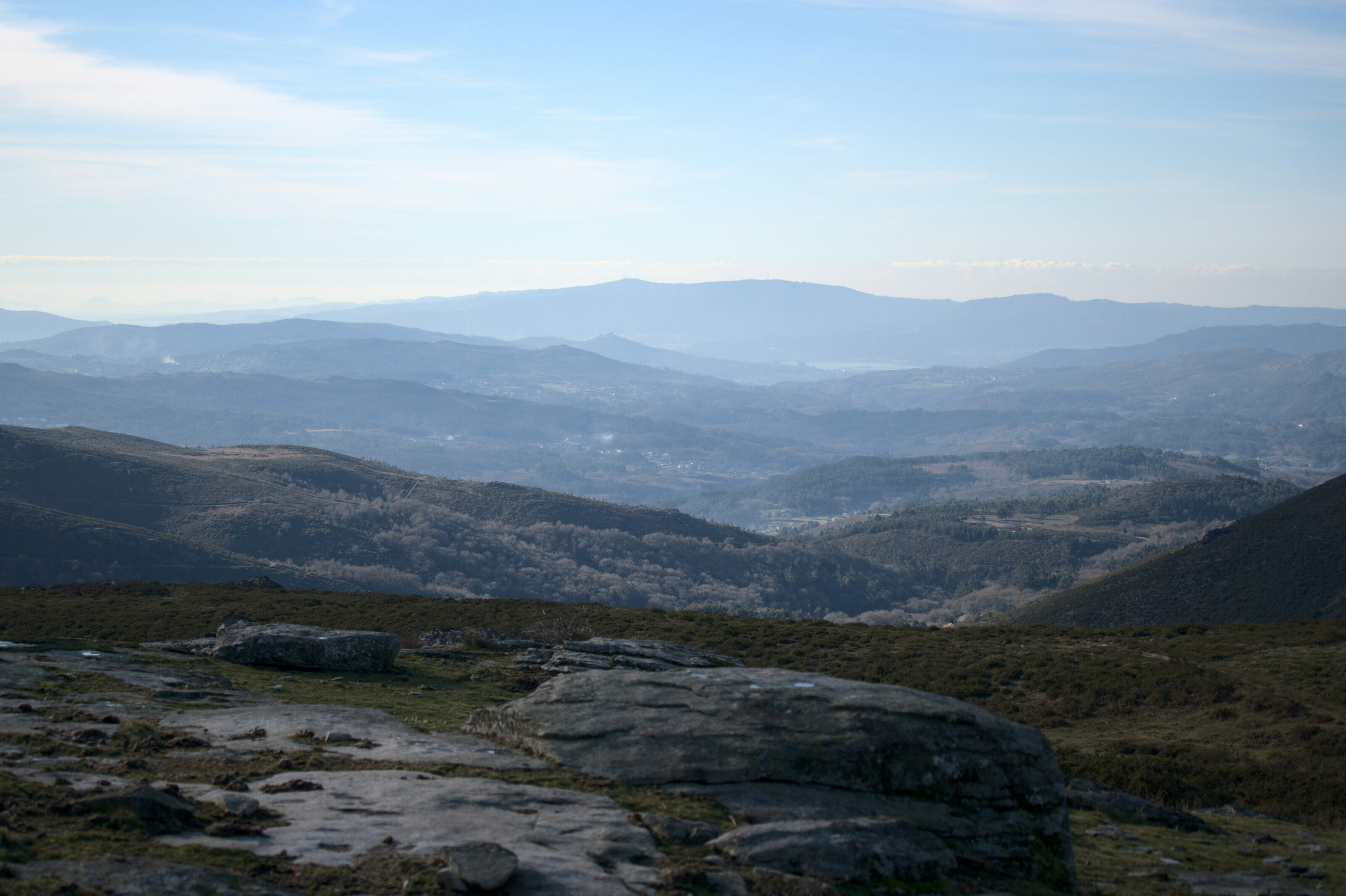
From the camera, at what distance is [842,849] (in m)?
9.84

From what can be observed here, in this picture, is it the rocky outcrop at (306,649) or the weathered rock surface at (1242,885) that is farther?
the rocky outcrop at (306,649)

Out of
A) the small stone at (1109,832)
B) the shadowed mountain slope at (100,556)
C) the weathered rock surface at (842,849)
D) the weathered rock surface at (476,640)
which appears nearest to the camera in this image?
the weathered rock surface at (842,849)

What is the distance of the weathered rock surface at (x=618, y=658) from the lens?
20.5m

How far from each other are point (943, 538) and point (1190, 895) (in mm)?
158713

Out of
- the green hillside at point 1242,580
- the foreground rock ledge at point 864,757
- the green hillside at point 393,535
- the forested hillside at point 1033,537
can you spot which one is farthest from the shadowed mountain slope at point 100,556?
the foreground rock ledge at point 864,757

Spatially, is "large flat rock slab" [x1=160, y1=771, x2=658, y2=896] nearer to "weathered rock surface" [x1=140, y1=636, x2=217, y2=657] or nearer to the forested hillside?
"weathered rock surface" [x1=140, y1=636, x2=217, y2=657]

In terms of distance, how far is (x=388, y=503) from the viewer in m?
134

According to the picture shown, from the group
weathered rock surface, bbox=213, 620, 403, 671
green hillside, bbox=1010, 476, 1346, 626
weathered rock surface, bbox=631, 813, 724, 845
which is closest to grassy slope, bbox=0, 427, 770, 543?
green hillside, bbox=1010, 476, 1346, 626

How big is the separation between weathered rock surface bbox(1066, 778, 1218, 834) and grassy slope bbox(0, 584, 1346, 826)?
207 cm

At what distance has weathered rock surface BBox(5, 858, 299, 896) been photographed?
757 centimetres

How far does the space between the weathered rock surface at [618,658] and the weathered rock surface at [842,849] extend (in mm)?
9741

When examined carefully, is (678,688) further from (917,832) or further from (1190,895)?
(1190,895)

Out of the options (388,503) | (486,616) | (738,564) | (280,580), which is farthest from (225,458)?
(486,616)

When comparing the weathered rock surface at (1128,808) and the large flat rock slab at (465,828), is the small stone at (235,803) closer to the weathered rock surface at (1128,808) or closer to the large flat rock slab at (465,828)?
the large flat rock slab at (465,828)
